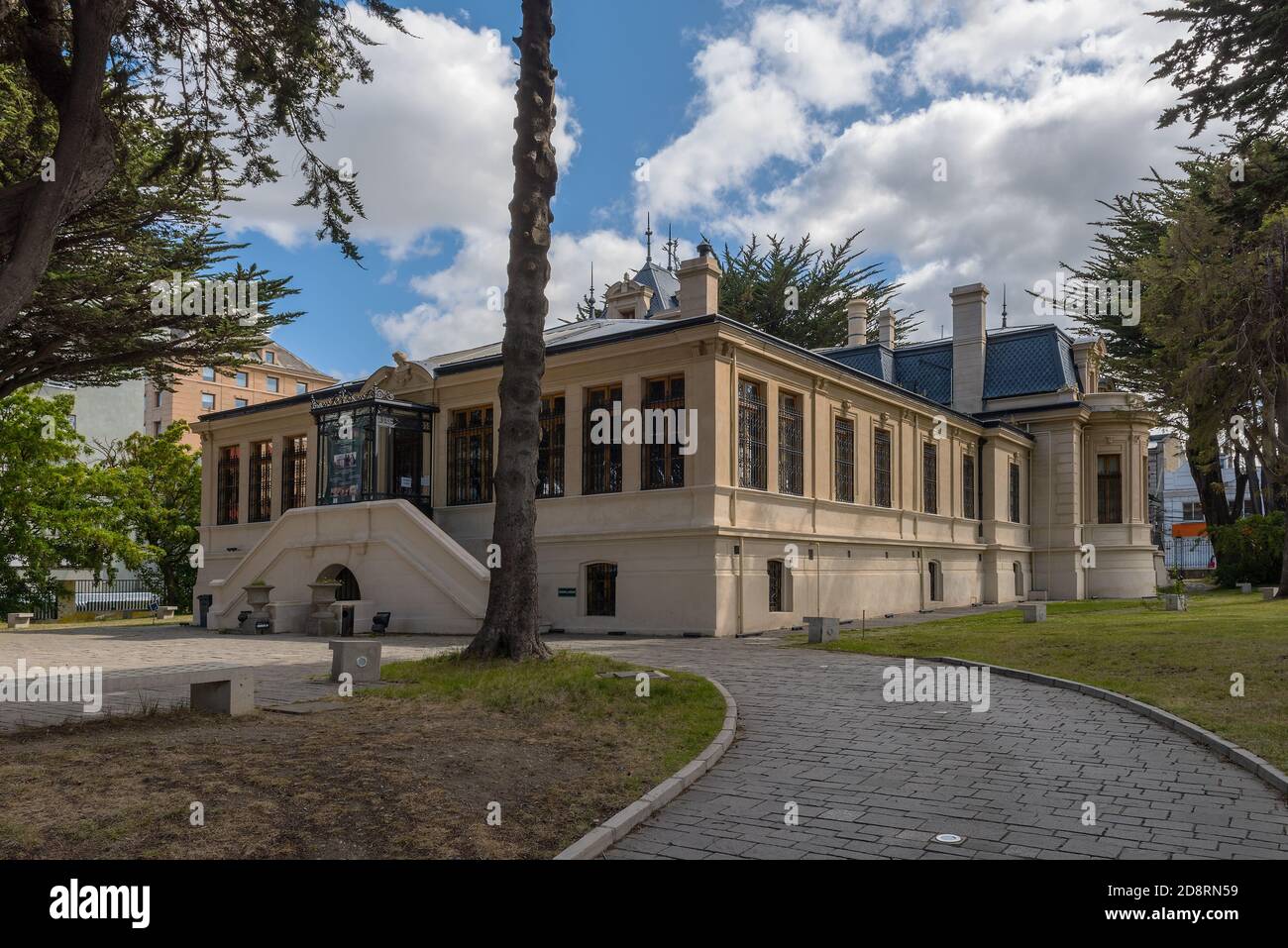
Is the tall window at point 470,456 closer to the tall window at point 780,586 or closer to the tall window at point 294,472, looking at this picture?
the tall window at point 294,472

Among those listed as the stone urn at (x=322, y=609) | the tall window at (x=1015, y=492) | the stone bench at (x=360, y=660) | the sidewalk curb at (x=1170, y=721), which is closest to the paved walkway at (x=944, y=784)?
the sidewalk curb at (x=1170, y=721)

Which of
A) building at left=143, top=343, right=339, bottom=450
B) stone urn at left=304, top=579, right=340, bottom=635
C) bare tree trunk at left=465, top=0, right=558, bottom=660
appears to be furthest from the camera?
building at left=143, top=343, right=339, bottom=450

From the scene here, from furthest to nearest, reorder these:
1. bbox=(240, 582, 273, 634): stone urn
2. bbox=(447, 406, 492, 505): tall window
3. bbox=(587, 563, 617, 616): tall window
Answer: bbox=(447, 406, 492, 505): tall window
bbox=(240, 582, 273, 634): stone urn
bbox=(587, 563, 617, 616): tall window

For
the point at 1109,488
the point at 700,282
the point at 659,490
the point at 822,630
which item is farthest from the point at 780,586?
the point at 1109,488

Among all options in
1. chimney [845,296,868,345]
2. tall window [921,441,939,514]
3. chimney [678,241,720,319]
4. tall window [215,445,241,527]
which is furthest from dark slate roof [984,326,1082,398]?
tall window [215,445,241,527]

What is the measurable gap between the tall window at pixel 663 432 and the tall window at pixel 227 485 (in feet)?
59.6

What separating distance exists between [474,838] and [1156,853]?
4184mm

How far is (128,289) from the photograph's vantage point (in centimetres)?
1859

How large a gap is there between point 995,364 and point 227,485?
30429mm

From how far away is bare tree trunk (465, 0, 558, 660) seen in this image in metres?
14.8

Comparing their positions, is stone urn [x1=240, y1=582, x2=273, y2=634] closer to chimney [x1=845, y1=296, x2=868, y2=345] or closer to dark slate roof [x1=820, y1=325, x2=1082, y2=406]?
dark slate roof [x1=820, y1=325, x2=1082, y2=406]

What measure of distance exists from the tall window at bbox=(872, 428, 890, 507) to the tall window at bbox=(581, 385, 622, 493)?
8.71 meters

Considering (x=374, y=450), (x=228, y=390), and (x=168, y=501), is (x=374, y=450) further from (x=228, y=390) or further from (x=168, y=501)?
(x=228, y=390)
